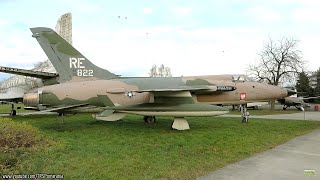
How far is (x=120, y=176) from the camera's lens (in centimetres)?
596

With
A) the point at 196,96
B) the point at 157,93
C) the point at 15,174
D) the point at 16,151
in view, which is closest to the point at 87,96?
the point at 157,93

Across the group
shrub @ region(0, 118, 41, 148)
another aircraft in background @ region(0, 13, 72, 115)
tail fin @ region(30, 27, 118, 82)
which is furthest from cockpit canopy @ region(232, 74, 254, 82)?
shrub @ region(0, 118, 41, 148)

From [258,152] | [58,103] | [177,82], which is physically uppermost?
[177,82]

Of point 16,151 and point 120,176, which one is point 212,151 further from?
point 16,151

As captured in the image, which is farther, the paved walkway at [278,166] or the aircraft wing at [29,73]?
the aircraft wing at [29,73]

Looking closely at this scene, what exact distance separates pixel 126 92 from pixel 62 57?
12.9 ft

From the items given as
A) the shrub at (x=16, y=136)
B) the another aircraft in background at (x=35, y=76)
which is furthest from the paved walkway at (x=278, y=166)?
the another aircraft in background at (x=35, y=76)

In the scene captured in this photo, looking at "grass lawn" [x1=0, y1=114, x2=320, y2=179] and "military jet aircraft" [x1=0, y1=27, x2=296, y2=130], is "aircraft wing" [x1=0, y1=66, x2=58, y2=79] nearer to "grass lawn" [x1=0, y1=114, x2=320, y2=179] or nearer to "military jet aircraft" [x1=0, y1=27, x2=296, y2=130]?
"military jet aircraft" [x1=0, y1=27, x2=296, y2=130]

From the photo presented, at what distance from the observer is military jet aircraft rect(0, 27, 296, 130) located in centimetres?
1312

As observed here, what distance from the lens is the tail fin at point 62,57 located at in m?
14.9

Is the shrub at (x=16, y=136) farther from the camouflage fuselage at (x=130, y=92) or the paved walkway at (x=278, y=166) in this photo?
the paved walkway at (x=278, y=166)

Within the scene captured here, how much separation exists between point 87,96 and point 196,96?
5437 mm

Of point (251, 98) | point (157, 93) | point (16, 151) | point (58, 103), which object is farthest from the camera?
point (251, 98)

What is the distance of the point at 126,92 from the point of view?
560 inches
